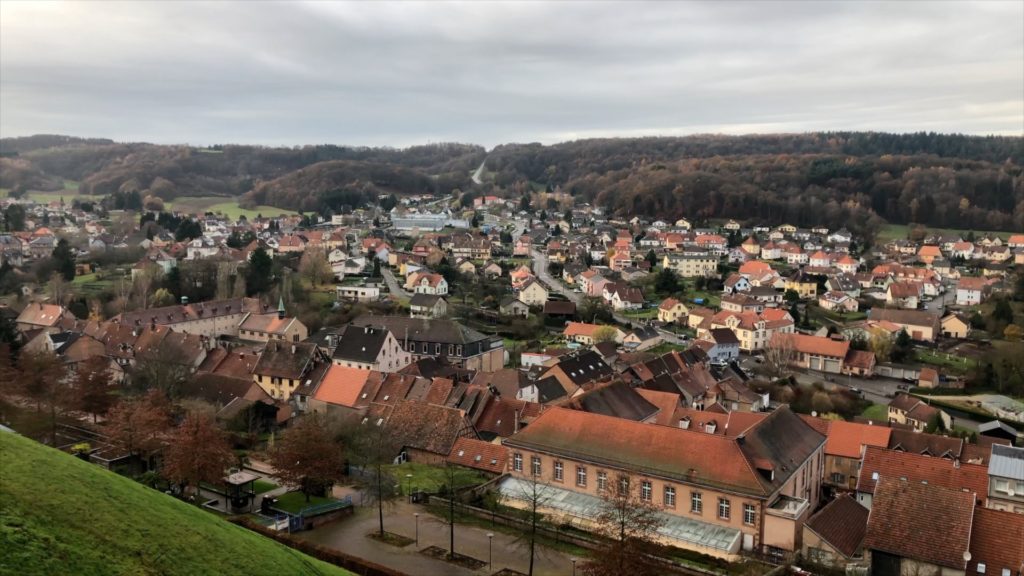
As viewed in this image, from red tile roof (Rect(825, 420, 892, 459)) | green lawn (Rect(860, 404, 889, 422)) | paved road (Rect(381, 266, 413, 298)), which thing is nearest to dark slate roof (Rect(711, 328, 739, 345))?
green lawn (Rect(860, 404, 889, 422))

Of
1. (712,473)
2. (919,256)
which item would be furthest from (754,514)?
(919,256)

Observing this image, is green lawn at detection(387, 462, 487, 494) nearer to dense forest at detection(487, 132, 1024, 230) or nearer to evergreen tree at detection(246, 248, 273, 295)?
evergreen tree at detection(246, 248, 273, 295)

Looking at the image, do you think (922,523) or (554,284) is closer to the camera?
(922,523)

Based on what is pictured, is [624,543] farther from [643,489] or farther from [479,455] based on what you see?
[479,455]

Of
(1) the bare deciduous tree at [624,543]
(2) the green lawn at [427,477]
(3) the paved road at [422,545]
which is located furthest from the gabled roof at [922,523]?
(2) the green lawn at [427,477]

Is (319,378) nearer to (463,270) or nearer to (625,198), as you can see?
(463,270)

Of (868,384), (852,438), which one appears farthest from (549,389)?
(868,384)
